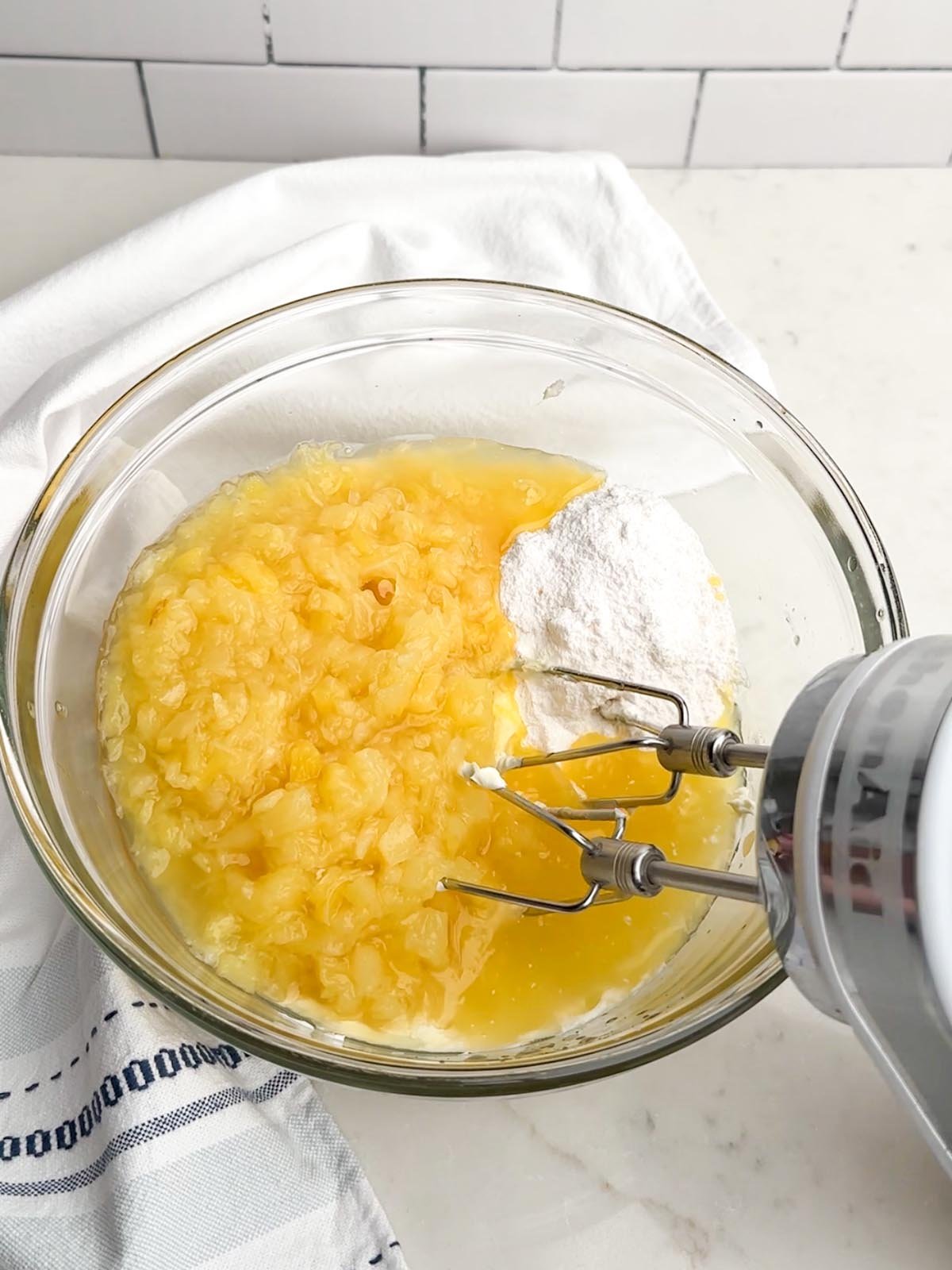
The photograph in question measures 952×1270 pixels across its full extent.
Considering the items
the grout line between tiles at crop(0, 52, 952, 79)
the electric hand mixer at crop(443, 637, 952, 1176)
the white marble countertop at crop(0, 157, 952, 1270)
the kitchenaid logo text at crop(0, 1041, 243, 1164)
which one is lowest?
the white marble countertop at crop(0, 157, 952, 1270)

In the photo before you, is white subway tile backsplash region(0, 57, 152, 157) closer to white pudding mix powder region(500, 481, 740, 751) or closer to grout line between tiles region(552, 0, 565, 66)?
grout line between tiles region(552, 0, 565, 66)

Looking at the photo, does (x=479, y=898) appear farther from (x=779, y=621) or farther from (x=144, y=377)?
(x=144, y=377)

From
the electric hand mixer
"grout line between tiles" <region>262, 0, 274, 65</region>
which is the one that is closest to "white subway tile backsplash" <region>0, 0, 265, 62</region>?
"grout line between tiles" <region>262, 0, 274, 65</region>

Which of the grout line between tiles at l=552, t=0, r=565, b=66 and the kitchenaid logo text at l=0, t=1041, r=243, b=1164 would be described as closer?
the kitchenaid logo text at l=0, t=1041, r=243, b=1164

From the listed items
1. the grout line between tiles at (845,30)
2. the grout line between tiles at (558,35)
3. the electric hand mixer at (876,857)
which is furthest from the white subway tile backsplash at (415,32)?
the electric hand mixer at (876,857)

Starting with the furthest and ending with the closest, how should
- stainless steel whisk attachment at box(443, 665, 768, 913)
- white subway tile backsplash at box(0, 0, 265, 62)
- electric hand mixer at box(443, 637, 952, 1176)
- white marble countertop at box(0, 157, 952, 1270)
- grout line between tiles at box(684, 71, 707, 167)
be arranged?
grout line between tiles at box(684, 71, 707, 167) → white subway tile backsplash at box(0, 0, 265, 62) → white marble countertop at box(0, 157, 952, 1270) → stainless steel whisk attachment at box(443, 665, 768, 913) → electric hand mixer at box(443, 637, 952, 1176)

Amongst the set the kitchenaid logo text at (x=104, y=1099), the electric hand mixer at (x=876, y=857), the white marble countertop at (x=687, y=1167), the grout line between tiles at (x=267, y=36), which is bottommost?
the white marble countertop at (x=687, y=1167)

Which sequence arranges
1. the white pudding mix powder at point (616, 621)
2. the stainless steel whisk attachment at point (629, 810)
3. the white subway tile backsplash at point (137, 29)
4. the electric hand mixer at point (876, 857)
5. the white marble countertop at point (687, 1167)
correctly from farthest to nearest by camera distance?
the white subway tile backsplash at point (137, 29), the white pudding mix powder at point (616, 621), the white marble countertop at point (687, 1167), the stainless steel whisk attachment at point (629, 810), the electric hand mixer at point (876, 857)

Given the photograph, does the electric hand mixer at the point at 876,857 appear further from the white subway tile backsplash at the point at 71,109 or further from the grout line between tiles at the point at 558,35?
the white subway tile backsplash at the point at 71,109
